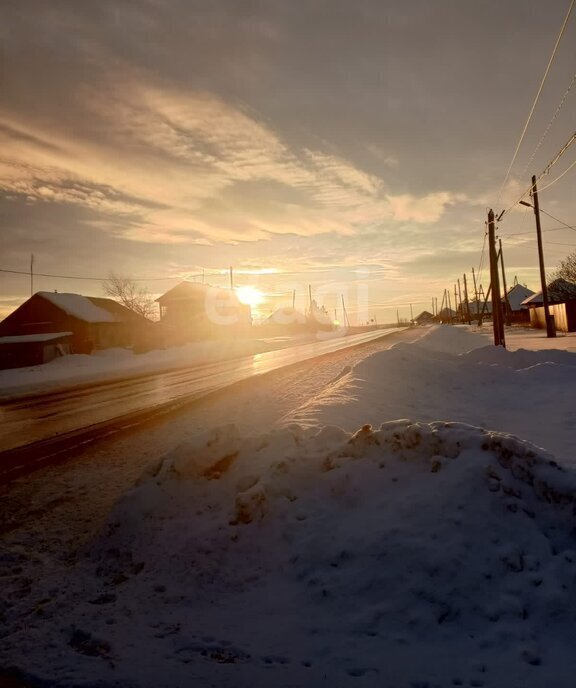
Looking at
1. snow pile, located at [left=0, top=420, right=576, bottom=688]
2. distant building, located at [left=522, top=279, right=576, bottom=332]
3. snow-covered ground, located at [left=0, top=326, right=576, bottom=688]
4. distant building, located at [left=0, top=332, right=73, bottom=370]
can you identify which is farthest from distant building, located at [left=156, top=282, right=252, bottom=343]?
snow pile, located at [left=0, top=420, right=576, bottom=688]

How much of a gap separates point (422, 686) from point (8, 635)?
2752mm

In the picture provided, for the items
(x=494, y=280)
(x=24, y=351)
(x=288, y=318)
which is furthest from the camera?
(x=288, y=318)

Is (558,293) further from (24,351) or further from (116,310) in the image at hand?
(24,351)

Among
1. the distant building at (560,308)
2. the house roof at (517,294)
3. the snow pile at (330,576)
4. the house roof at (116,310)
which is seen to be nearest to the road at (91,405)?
the snow pile at (330,576)

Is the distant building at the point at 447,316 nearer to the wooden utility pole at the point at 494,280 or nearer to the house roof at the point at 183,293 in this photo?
the house roof at the point at 183,293

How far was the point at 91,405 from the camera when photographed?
1221 centimetres

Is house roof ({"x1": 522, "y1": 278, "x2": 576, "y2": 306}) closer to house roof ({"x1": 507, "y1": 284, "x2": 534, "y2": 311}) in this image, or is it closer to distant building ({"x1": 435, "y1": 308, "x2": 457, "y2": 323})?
house roof ({"x1": 507, "y1": 284, "x2": 534, "y2": 311})

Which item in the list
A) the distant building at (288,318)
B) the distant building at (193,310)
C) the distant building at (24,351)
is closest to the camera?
the distant building at (24,351)

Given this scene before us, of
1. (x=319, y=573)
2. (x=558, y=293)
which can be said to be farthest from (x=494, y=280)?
(x=558, y=293)

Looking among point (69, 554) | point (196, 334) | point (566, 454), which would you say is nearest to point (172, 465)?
point (69, 554)

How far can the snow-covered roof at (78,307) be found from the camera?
38.8 meters

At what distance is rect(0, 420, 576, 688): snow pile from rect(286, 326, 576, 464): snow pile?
2.76 meters

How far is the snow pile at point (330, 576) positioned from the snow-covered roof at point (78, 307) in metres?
37.7

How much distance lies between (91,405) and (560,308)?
3923 cm
